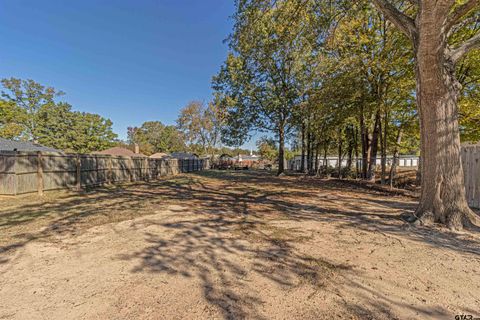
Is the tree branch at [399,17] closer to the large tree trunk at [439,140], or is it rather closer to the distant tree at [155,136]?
the large tree trunk at [439,140]

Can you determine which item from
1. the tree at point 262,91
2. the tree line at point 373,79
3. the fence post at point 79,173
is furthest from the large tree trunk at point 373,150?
the fence post at point 79,173

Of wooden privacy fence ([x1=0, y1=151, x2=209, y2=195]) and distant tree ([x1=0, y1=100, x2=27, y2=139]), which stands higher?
distant tree ([x1=0, y1=100, x2=27, y2=139])

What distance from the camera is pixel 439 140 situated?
4.46 m

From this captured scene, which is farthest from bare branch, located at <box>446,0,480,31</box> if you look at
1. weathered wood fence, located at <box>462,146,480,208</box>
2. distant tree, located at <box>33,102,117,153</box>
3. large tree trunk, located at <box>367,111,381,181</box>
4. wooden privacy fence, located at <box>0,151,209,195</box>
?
distant tree, located at <box>33,102,117,153</box>

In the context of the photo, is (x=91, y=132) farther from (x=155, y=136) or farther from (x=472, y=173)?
(x=472, y=173)

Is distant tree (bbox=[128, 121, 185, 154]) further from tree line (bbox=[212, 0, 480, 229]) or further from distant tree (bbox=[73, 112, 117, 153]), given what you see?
tree line (bbox=[212, 0, 480, 229])

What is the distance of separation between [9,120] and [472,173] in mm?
44366

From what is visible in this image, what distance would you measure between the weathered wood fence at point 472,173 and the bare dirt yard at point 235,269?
8.83 feet

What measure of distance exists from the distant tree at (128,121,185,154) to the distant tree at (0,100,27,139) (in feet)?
108

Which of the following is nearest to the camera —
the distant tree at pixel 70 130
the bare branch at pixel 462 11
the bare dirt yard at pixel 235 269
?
the bare dirt yard at pixel 235 269

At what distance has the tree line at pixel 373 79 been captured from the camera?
4.40m

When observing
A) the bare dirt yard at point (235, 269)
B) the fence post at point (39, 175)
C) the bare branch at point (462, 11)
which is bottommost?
the bare dirt yard at point (235, 269)

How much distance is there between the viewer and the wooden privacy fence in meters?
8.62

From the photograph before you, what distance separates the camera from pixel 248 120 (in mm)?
20062
